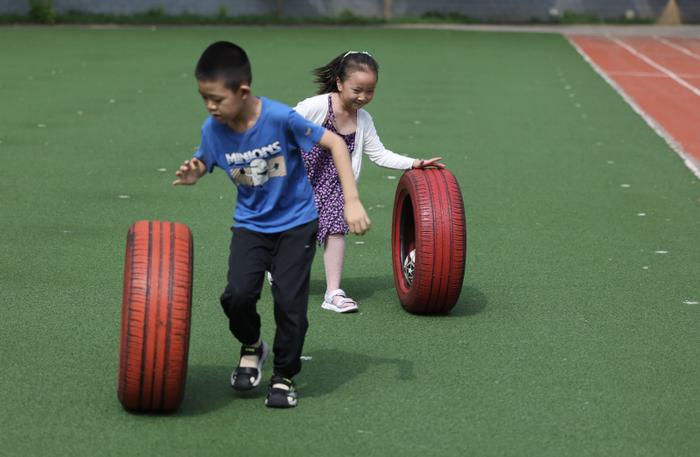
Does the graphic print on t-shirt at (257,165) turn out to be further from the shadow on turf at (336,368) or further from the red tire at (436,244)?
the red tire at (436,244)

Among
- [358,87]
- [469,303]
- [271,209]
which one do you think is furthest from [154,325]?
[469,303]

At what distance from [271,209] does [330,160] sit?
1.78 metres

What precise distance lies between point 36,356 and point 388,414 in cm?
182

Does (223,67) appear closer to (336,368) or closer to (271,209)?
(271,209)

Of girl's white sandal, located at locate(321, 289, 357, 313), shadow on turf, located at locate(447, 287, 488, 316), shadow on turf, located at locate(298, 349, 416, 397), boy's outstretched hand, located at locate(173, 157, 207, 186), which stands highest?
boy's outstretched hand, located at locate(173, 157, 207, 186)

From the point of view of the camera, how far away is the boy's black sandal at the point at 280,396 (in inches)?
208

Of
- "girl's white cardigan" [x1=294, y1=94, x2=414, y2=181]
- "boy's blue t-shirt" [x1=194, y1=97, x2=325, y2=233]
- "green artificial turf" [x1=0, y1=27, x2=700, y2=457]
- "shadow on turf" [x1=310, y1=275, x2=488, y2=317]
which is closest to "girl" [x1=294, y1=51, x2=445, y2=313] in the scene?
"girl's white cardigan" [x1=294, y1=94, x2=414, y2=181]

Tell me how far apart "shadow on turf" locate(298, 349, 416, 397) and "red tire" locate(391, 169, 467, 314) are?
0.74m

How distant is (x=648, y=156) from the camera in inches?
503

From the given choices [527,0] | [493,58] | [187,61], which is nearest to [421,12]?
[527,0]

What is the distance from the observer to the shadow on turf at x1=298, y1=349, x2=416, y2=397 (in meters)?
5.61

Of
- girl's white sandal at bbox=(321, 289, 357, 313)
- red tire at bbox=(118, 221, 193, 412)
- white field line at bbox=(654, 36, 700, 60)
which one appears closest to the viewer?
red tire at bbox=(118, 221, 193, 412)

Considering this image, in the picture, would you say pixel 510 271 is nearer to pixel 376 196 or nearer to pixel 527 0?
pixel 376 196

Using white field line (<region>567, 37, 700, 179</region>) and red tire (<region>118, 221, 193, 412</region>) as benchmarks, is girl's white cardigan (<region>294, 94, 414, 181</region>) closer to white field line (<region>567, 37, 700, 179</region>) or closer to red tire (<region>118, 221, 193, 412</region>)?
red tire (<region>118, 221, 193, 412</region>)
